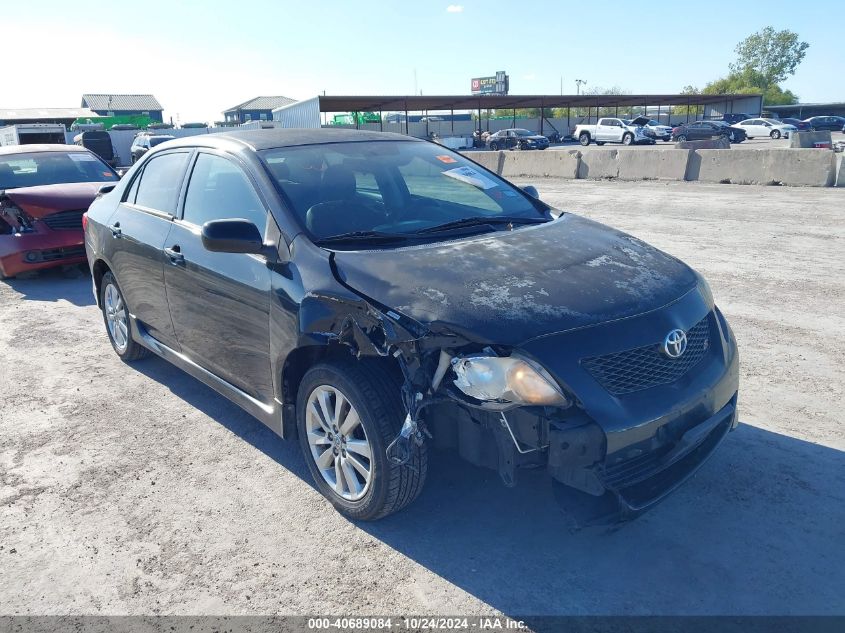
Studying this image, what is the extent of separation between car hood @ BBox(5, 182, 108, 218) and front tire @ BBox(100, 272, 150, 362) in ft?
11.2

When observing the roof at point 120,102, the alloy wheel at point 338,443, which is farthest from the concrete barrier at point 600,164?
A: the roof at point 120,102

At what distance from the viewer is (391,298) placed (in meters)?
2.88

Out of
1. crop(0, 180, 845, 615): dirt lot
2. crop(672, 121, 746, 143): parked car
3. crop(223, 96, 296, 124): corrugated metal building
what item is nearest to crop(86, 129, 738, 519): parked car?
crop(0, 180, 845, 615): dirt lot

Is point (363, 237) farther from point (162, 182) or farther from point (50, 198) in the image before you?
point (50, 198)

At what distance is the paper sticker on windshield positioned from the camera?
4418 mm

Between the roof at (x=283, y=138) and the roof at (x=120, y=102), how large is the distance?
350ft

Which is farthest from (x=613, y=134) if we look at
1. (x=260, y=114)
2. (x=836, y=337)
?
(x=260, y=114)

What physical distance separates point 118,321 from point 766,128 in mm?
50105

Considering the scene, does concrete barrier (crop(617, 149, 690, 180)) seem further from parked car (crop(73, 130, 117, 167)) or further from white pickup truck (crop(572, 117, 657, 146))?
white pickup truck (crop(572, 117, 657, 146))

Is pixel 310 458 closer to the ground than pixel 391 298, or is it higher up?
closer to the ground

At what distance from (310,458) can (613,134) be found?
45426mm

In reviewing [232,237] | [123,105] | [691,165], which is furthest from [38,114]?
[232,237]

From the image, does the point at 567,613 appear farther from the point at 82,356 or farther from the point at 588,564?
the point at 82,356

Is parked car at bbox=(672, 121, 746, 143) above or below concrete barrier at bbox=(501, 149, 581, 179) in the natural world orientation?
below
